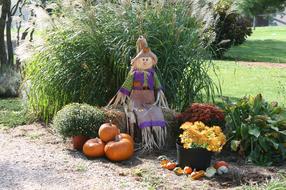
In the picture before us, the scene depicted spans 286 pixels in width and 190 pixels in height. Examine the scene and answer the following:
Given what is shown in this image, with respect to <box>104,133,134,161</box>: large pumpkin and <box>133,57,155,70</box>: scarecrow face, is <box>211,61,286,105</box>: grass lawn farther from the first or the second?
<box>104,133,134,161</box>: large pumpkin

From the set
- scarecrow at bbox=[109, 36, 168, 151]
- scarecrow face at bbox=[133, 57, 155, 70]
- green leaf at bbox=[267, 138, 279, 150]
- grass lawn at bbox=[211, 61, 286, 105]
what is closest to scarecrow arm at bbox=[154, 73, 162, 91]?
scarecrow at bbox=[109, 36, 168, 151]

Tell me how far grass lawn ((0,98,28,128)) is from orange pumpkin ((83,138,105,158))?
197 cm

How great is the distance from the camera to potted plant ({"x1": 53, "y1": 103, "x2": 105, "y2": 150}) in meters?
6.02

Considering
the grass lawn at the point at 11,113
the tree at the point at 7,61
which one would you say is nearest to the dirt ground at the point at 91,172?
the grass lawn at the point at 11,113

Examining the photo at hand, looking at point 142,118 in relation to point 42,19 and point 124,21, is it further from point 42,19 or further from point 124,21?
point 42,19

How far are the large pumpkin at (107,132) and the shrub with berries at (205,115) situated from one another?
81cm

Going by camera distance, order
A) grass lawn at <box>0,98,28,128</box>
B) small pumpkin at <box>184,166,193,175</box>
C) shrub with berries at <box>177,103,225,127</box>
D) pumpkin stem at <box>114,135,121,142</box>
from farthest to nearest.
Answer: grass lawn at <box>0,98,28,128</box> < shrub with berries at <box>177,103,225,127</box> < pumpkin stem at <box>114,135,121,142</box> < small pumpkin at <box>184,166,193,175</box>

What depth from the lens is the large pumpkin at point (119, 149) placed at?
556 cm

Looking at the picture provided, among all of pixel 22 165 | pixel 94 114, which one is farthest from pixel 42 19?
pixel 22 165

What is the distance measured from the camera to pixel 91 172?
518 cm

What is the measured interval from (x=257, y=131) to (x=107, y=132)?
1.61 m

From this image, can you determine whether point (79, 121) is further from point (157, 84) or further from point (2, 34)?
point (2, 34)

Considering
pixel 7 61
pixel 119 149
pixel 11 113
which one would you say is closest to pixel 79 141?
pixel 119 149

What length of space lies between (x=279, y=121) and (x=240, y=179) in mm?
1101
